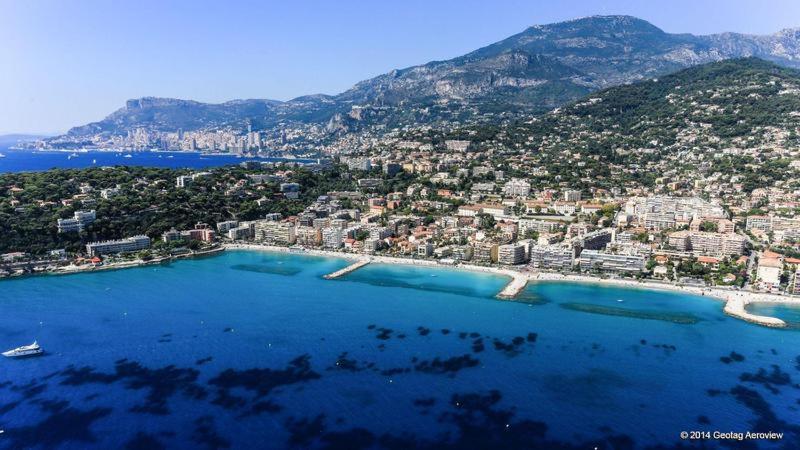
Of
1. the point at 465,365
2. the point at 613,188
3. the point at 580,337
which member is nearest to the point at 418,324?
the point at 465,365

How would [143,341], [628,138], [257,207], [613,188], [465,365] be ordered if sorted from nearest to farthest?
[465,365] < [143,341] < [257,207] < [613,188] < [628,138]

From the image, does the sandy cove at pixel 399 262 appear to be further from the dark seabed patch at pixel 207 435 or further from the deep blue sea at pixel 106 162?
the deep blue sea at pixel 106 162

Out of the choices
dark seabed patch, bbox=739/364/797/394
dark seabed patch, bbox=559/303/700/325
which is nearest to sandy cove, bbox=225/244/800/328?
dark seabed patch, bbox=559/303/700/325

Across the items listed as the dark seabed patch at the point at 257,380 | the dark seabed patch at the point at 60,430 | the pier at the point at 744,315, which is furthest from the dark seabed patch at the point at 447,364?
the pier at the point at 744,315

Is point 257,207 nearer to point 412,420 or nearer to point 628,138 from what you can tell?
point 412,420

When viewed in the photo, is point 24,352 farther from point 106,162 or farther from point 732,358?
point 106,162

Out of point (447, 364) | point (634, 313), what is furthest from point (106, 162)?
point (634, 313)

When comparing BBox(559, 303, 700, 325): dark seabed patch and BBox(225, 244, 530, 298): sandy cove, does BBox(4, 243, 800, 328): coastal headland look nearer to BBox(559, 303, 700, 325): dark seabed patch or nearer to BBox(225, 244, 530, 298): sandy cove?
BBox(225, 244, 530, 298): sandy cove
